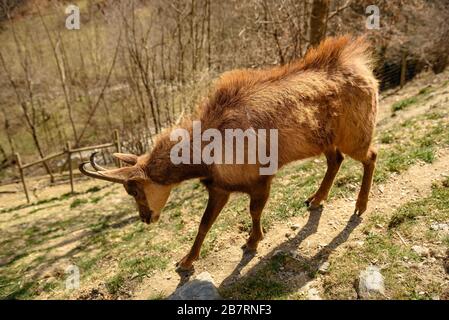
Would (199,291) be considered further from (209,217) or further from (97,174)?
(97,174)

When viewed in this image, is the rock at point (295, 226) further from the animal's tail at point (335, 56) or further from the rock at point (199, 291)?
the animal's tail at point (335, 56)

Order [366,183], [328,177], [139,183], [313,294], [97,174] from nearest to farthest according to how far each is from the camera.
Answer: [313,294], [97,174], [139,183], [366,183], [328,177]

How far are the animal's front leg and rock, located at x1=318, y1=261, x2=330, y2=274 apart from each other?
4.50 ft

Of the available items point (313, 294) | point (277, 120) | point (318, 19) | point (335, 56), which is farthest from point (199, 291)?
point (318, 19)

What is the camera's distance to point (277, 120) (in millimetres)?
4594

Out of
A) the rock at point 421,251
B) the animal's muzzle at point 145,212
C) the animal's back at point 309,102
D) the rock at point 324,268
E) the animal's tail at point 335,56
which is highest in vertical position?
the animal's tail at point 335,56

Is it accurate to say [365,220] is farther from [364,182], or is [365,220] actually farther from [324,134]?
[324,134]

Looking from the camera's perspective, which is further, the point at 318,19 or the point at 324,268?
the point at 318,19

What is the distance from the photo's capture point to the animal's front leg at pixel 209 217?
4.91 m

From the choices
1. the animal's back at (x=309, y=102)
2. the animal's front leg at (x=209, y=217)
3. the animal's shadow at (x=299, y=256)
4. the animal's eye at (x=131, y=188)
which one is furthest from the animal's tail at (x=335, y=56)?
the animal's eye at (x=131, y=188)

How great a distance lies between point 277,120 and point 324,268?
5.84ft

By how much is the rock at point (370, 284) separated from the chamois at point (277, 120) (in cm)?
145

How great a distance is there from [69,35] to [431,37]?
17941mm
